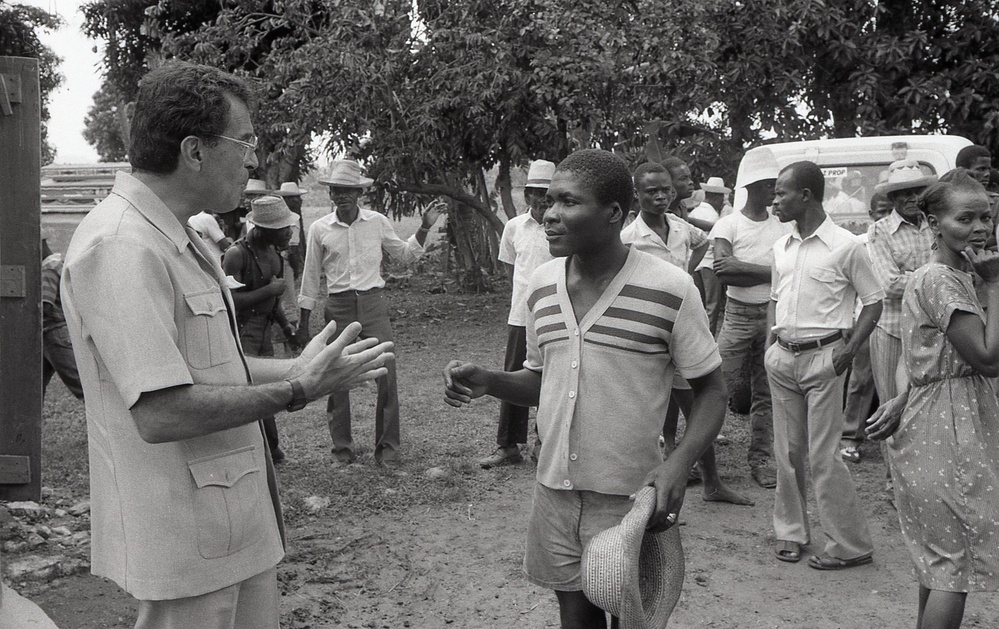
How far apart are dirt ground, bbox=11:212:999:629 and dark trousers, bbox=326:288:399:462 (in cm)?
18

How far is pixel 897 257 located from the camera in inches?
238

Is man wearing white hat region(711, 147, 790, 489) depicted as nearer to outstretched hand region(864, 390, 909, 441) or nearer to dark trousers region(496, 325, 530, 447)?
dark trousers region(496, 325, 530, 447)

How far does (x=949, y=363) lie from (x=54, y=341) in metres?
5.84

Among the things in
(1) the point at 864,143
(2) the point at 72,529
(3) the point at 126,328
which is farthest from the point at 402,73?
(3) the point at 126,328

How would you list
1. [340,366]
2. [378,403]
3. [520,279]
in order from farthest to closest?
[378,403]
[520,279]
[340,366]

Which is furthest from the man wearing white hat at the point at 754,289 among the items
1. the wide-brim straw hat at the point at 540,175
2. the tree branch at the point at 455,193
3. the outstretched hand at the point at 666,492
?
the tree branch at the point at 455,193

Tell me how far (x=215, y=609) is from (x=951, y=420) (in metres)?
2.55

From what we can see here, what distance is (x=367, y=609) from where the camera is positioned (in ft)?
15.1

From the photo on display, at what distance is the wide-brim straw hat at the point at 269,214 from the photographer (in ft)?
22.1

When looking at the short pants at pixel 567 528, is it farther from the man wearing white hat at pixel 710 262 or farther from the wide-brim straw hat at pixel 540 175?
the wide-brim straw hat at pixel 540 175

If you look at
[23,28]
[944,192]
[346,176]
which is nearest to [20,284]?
[346,176]

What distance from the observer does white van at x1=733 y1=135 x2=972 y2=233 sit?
24.6 ft

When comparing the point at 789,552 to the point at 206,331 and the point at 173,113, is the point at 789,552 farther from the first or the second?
the point at 173,113

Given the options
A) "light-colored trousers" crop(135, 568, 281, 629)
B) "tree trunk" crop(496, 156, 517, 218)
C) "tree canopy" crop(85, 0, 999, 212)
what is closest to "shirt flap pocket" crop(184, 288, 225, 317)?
"light-colored trousers" crop(135, 568, 281, 629)
